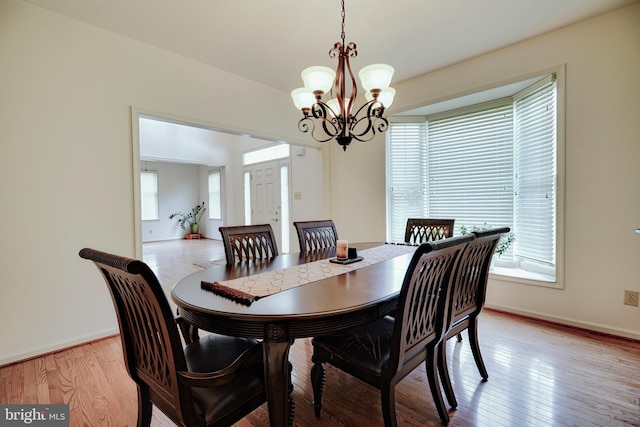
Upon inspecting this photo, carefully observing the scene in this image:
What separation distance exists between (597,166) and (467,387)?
2.15 m

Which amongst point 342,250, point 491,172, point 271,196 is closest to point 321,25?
point 342,250

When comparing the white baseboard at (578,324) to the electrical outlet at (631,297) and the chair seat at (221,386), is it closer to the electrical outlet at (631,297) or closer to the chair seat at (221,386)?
the electrical outlet at (631,297)

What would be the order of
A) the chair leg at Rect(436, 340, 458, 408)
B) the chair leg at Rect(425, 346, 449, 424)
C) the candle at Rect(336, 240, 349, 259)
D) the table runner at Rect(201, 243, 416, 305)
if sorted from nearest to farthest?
1. the table runner at Rect(201, 243, 416, 305)
2. the chair leg at Rect(425, 346, 449, 424)
3. the chair leg at Rect(436, 340, 458, 408)
4. the candle at Rect(336, 240, 349, 259)

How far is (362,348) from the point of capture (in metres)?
1.39

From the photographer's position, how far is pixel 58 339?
234 centimetres

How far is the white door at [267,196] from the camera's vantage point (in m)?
5.89

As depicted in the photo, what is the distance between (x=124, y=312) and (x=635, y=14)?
3935 millimetres

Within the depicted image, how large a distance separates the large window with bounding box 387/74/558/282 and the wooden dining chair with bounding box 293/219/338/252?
144 cm

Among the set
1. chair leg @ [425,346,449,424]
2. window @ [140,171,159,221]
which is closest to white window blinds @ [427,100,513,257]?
chair leg @ [425,346,449,424]

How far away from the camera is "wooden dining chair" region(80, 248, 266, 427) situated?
0.94 metres

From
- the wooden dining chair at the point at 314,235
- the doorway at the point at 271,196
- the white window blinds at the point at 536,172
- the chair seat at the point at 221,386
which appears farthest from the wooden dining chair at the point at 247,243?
the doorway at the point at 271,196

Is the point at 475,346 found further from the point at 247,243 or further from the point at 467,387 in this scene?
the point at 247,243

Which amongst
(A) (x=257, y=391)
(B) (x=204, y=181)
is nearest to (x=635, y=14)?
(A) (x=257, y=391)

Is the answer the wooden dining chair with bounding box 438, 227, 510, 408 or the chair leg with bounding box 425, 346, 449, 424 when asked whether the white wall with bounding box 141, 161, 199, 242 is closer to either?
the wooden dining chair with bounding box 438, 227, 510, 408
